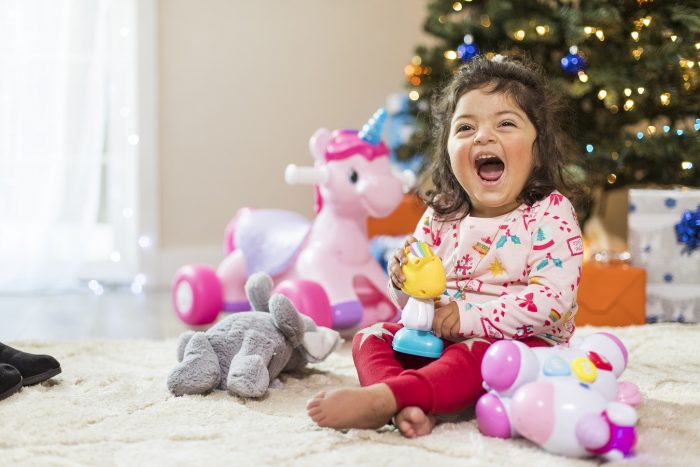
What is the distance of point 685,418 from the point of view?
4.26 feet

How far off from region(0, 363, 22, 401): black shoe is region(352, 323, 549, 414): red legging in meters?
0.56

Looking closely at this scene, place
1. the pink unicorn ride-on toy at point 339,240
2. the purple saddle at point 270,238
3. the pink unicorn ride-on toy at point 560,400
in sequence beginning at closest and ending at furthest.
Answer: the pink unicorn ride-on toy at point 560,400 < the pink unicorn ride-on toy at point 339,240 < the purple saddle at point 270,238

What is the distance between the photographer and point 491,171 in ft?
4.73

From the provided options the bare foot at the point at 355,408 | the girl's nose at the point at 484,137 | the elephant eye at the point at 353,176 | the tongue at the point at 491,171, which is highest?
the girl's nose at the point at 484,137

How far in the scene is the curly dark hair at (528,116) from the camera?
1.46 metres

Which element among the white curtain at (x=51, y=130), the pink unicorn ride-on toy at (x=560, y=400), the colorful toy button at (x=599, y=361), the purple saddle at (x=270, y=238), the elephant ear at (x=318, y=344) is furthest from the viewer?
the white curtain at (x=51, y=130)

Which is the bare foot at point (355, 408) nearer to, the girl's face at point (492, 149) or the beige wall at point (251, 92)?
the girl's face at point (492, 149)

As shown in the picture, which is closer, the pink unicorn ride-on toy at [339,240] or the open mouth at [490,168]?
the open mouth at [490,168]

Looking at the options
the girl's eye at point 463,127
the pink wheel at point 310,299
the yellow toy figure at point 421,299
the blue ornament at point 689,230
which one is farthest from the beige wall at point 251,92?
the yellow toy figure at point 421,299

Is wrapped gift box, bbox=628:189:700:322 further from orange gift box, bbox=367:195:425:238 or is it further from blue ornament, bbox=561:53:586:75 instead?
orange gift box, bbox=367:195:425:238

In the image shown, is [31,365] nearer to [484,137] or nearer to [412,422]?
[412,422]

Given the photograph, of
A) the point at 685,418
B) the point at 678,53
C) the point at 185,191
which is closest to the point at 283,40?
the point at 185,191

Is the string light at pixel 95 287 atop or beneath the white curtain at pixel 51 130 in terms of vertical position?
beneath

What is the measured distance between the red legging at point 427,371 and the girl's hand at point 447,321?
2cm
